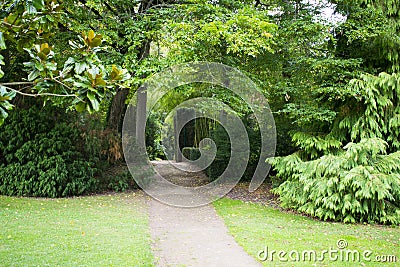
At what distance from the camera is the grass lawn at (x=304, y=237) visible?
201 inches

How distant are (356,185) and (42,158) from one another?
8293mm

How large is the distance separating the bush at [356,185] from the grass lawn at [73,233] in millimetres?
3806

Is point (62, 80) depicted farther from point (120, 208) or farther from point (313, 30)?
point (313, 30)

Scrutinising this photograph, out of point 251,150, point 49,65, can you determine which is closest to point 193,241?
point 49,65

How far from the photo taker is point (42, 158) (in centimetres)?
1016

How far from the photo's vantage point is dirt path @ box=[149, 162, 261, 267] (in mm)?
Answer: 4898

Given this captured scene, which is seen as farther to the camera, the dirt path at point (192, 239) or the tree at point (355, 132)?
the tree at point (355, 132)

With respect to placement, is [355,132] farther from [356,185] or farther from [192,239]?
[192,239]

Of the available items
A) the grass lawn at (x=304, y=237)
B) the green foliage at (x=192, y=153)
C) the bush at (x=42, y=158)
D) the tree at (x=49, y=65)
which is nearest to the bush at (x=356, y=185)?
the grass lawn at (x=304, y=237)

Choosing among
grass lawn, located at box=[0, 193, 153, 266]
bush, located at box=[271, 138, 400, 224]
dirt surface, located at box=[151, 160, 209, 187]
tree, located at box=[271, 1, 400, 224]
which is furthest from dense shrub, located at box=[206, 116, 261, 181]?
bush, located at box=[271, 138, 400, 224]

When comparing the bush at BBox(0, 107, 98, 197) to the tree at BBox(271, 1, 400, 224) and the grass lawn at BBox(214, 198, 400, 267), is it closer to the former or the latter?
the grass lawn at BBox(214, 198, 400, 267)

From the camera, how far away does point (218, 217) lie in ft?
25.7

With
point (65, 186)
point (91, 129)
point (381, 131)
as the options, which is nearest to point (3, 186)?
point (65, 186)

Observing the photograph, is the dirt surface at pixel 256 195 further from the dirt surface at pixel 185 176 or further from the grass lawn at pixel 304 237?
the dirt surface at pixel 185 176
